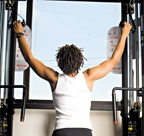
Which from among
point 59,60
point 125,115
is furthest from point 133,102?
point 59,60

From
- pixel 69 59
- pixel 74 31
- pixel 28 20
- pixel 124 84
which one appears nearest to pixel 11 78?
pixel 28 20

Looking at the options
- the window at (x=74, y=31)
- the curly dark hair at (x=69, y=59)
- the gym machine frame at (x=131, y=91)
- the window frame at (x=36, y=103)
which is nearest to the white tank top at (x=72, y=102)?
the curly dark hair at (x=69, y=59)

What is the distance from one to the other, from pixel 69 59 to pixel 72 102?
13.4 inches

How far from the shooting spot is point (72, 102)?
2195mm

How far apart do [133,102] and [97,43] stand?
0.80m

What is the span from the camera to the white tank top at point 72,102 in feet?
7.16

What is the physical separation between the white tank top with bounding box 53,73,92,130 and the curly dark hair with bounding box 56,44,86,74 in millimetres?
75

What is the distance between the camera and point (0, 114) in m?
3.01

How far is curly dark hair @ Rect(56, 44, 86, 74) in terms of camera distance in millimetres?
2270

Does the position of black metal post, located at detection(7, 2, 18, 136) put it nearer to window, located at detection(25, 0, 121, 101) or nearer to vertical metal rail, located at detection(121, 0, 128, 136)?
window, located at detection(25, 0, 121, 101)

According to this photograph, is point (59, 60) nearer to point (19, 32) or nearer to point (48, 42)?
point (19, 32)

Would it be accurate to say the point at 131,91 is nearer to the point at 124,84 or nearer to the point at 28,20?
the point at 124,84

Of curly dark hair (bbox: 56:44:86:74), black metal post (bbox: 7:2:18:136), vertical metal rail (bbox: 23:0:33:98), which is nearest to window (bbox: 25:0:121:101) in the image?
vertical metal rail (bbox: 23:0:33:98)

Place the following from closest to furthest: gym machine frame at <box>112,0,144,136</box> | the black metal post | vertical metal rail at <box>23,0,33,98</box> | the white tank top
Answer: the white tank top → gym machine frame at <box>112,0,144,136</box> → the black metal post → vertical metal rail at <box>23,0,33,98</box>
